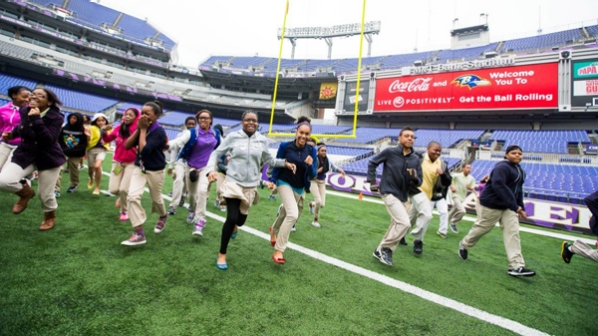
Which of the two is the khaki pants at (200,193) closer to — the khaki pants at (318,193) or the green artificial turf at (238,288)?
the green artificial turf at (238,288)

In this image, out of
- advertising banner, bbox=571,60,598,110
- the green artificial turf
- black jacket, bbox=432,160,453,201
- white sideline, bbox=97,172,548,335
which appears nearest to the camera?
the green artificial turf

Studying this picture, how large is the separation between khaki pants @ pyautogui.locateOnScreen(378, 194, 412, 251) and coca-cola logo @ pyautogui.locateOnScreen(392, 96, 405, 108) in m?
22.5

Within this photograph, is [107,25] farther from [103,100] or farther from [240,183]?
[240,183]

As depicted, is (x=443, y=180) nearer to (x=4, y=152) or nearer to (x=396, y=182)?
(x=396, y=182)

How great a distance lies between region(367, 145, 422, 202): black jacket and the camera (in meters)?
3.95

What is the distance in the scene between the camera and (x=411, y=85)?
934 inches

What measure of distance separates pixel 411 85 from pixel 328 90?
12.5 meters

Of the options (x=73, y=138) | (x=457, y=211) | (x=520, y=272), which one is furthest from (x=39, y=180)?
(x=457, y=211)

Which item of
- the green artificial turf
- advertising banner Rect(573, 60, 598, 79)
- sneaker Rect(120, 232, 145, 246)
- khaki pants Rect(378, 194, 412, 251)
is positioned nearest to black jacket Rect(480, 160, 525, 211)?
the green artificial turf

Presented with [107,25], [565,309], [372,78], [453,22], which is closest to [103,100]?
[107,25]

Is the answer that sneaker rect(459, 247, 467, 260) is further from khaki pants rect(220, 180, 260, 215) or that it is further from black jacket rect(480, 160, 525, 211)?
khaki pants rect(220, 180, 260, 215)

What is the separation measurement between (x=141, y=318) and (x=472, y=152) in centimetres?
2262

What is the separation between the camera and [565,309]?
9.29 feet

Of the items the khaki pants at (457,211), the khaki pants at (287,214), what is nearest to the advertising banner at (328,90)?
the khaki pants at (457,211)
